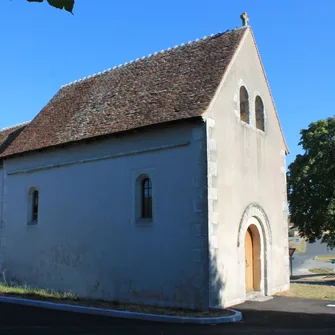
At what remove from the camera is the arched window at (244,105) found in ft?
50.1

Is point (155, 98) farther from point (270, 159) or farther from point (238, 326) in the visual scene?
point (238, 326)

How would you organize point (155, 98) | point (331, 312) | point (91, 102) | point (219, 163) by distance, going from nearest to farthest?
point (331, 312), point (219, 163), point (155, 98), point (91, 102)

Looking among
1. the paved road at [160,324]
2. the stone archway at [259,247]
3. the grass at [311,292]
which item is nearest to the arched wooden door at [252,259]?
the stone archway at [259,247]

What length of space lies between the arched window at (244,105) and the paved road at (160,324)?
21.1ft

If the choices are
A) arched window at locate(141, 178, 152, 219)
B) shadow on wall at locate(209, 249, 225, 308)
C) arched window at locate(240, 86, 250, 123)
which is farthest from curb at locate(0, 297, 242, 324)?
arched window at locate(240, 86, 250, 123)

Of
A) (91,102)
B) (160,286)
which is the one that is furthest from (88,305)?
(91,102)

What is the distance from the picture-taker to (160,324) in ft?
33.7

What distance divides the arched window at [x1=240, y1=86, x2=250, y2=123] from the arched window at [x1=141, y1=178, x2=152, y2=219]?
4.23 metres

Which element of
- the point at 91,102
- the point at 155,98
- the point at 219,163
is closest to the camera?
the point at 219,163

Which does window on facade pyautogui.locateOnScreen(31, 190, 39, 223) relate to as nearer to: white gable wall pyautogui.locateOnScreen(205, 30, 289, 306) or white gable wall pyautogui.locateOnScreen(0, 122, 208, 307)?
white gable wall pyautogui.locateOnScreen(0, 122, 208, 307)

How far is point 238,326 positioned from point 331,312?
3.52 metres

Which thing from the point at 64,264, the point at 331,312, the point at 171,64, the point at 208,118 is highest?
the point at 171,64

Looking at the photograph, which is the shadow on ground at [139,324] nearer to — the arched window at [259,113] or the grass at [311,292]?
the grass at [311,292]

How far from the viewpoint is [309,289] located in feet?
55.0
